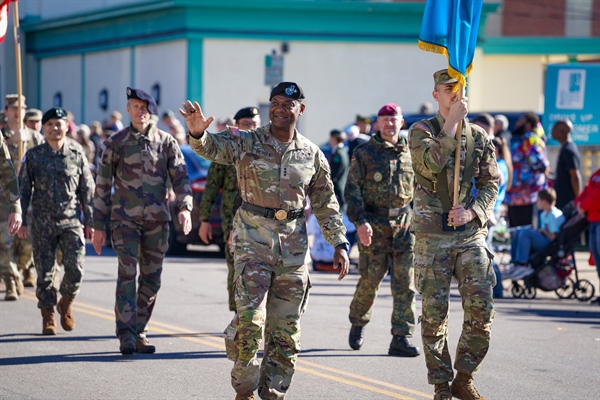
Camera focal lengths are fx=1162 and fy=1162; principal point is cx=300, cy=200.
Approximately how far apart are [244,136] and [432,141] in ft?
3.99

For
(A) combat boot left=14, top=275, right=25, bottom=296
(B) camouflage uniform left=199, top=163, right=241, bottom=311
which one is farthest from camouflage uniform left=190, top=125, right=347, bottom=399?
(A) combat boot left=14, top=275, right=25, bottom=296

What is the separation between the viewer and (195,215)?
59.2 feet

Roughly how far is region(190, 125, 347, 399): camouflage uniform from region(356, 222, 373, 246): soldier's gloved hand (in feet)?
5.54

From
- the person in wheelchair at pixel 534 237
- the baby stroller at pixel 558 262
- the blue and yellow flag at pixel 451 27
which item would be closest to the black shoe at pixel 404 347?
the blue and yellow flag at pixel 451 27

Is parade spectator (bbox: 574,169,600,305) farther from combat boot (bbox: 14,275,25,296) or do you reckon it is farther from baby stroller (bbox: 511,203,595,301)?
combat boot (bbox: 14,275,25,296)

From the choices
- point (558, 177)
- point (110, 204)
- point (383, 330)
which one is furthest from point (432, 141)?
point (558, 177)

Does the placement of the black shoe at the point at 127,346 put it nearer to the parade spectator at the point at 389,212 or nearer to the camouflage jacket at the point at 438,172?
the parade spectator at the point at 389,212

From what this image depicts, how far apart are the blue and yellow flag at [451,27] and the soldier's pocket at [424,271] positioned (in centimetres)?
133

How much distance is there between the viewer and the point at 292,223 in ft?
24.4

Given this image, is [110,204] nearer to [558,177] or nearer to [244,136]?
[244,136]

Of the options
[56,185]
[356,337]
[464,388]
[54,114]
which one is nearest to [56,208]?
[56,185]

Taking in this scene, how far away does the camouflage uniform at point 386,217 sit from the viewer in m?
9.77

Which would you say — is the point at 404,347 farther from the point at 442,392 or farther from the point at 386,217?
the point at 442,392

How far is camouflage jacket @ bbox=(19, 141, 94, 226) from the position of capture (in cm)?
1072
